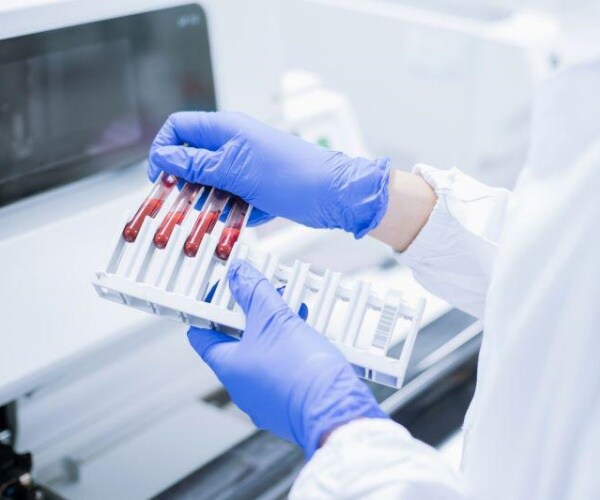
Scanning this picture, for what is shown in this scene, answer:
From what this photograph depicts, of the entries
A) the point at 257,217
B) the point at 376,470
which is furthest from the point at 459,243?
the point at 376,470

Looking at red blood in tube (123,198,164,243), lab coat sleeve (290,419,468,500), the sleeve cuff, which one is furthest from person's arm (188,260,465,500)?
the sleeve cuff

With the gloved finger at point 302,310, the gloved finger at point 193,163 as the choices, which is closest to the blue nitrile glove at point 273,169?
the gloved finger at point 193,163

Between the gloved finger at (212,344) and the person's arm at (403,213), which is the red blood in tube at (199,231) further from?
the person's arm at (403,213)

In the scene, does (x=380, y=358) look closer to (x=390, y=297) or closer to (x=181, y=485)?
(x=390, y=297)

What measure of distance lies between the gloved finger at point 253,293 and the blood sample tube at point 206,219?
56mm

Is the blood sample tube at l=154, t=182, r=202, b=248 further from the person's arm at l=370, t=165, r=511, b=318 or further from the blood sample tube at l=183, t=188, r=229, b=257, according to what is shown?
the person's arm at l=370, t=165, r=511, b=318

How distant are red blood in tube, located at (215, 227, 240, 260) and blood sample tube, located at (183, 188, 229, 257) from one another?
0.06 ft

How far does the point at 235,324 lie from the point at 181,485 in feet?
1.09

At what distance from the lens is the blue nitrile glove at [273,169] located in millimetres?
928

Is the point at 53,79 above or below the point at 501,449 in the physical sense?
above

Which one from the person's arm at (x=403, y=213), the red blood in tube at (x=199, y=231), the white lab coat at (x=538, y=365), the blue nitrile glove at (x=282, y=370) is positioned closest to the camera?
the white lab coat at (x=538, y=365)

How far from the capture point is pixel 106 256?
1029 millimetres

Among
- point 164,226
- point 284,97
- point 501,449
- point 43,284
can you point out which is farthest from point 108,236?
point 501,449

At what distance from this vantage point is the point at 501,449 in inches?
28.3
